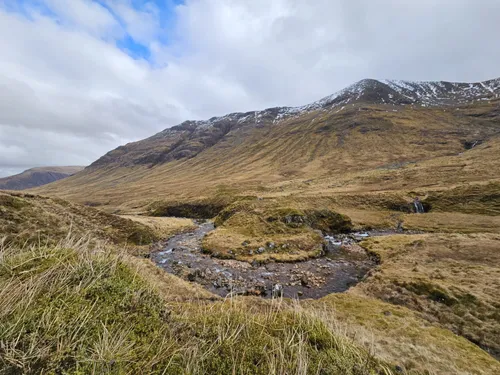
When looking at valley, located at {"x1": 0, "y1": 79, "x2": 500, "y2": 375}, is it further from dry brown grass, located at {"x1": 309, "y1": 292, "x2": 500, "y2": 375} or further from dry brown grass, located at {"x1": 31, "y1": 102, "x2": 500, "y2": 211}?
dry brown grass, located at {"x1": 31, "y1": 102, "x2": 500, "y2": 211}

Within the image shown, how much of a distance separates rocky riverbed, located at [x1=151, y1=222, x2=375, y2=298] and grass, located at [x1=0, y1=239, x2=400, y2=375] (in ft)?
40.6

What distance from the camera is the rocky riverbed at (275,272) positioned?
19781 millimetres

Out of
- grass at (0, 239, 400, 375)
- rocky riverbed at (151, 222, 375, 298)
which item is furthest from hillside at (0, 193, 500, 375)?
rocky riverbed at (151, 222, 375, 298)

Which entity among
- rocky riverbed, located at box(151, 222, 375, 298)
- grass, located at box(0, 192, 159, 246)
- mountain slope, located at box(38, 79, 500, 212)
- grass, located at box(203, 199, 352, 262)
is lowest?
rocky riverbed, located at box(151, 222, 375, 298)

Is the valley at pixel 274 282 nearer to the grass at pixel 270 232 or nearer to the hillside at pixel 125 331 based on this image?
the hillside at pixel 125 331

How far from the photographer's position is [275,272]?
77.4 ft

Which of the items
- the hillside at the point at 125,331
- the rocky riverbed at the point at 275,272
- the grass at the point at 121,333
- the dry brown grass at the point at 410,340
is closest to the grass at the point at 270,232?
the rocky riverbed at the point at 275,272

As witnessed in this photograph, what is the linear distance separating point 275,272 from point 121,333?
70.0ft

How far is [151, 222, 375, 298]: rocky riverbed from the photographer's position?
64.9 feet

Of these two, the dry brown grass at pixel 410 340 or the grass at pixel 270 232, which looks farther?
the grass at pixel 270 232

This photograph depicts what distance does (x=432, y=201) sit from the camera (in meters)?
48.2

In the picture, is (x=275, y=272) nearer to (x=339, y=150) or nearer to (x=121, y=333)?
(x=121, y=333)

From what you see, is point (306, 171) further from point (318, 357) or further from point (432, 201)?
point (318, 357)

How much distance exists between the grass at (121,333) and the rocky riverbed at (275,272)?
12.4m
